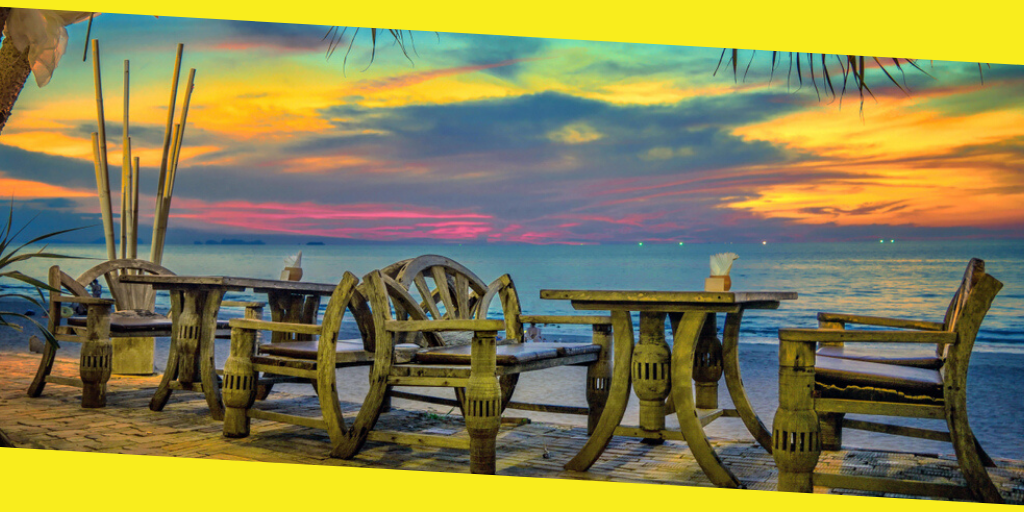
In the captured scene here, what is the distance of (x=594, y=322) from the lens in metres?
3.57

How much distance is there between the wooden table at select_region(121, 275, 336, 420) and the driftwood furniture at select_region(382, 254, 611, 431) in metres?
0.77

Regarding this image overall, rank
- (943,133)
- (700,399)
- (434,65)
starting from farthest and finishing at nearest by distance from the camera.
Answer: (434,65)
(943,133)
(700,399)

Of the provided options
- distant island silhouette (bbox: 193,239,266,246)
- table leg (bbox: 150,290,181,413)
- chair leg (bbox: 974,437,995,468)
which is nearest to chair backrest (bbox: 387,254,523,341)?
table leg (bbox: 150,290,181,413)

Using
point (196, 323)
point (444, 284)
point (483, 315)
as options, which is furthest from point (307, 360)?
point (196, 323)

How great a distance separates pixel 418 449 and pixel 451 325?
81cm

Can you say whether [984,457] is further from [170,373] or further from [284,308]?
[170,373]

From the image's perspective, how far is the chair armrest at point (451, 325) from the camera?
9.04 feet

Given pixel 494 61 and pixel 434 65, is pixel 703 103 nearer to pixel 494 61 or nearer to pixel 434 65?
pixel 494 61

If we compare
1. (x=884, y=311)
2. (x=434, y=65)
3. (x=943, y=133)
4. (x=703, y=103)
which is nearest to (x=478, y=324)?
(x=943, y=133)

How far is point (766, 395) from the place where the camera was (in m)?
6.61

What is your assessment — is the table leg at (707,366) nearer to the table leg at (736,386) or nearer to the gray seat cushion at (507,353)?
the table leg at (736,386)

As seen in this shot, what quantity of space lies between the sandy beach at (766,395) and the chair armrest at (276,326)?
1438 mm

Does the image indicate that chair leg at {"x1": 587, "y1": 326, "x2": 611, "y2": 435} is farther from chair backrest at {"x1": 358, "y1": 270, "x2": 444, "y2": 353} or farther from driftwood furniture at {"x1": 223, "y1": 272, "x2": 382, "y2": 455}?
driftwood furniture at {"x1": 223, "y1": 272, "x2": 382, "y2": 455}

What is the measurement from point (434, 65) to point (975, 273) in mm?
14352
